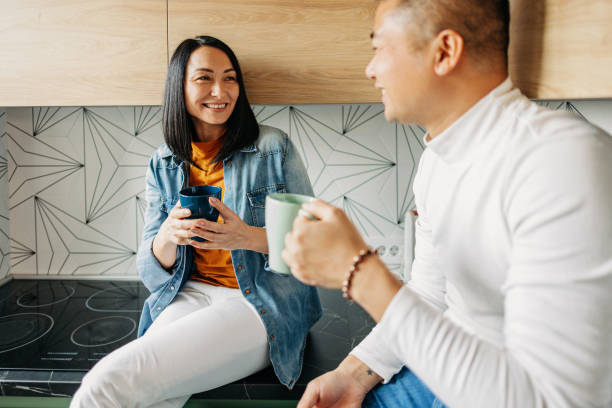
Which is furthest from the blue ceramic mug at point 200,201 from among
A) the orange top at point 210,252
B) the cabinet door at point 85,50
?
the cabinet door at point 85,50

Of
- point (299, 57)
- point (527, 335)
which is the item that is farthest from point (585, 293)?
point (299, 57)

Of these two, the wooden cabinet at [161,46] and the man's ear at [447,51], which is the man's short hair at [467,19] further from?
the wooden cabinet at [161,46]

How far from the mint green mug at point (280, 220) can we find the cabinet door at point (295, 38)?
2.30 ft

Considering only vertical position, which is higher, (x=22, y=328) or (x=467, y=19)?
(x=467, y=19)

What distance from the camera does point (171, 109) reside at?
1.35 m

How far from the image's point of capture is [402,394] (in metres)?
0.89

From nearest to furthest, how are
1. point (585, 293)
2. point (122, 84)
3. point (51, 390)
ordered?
point (585, 293), point (51, 390), point (122, 84)

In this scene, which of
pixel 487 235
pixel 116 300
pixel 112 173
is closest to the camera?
pixel 487 235

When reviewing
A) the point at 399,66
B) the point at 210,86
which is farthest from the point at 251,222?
the point at 399,66

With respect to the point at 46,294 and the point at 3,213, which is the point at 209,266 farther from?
the point at 3,213

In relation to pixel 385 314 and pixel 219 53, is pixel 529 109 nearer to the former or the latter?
pixel 385 314

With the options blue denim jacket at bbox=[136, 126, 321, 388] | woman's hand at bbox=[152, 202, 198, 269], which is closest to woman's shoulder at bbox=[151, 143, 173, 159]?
blue denim jacket at bbox=[136, 126, 321, 388]

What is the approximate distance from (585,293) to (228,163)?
106cm

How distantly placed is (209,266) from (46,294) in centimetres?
79
